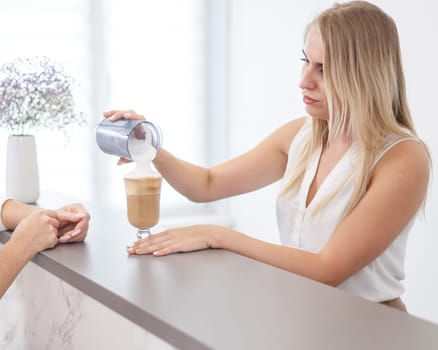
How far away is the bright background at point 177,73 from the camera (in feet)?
13.1

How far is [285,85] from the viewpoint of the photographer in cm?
401

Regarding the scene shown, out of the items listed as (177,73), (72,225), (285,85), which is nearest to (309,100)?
(72,225)

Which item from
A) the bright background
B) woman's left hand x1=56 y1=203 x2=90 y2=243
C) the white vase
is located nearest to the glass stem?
woman's left hand x1=56 y1=203 x2=90 y2=243

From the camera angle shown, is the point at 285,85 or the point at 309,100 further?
the point at 285,85

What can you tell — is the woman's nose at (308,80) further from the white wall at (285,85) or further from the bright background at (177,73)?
the bright background at (177,73)

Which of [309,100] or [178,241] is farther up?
[309,100]

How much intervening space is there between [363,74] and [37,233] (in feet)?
2.90

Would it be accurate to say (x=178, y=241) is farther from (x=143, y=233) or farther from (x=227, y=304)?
(x=227, y=304)

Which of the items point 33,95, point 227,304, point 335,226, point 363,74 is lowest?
point 335,226

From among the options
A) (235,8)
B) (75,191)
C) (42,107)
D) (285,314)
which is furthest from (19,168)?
(235,8)

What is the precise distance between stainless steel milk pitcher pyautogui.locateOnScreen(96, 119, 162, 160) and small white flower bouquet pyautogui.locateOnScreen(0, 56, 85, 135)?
0.51m

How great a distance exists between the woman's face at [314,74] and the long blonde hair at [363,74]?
3 cm

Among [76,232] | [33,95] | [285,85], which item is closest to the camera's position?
[76,232]

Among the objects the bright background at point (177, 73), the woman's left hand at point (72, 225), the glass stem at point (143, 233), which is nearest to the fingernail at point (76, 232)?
the woman's left hand at point (72, 225)
